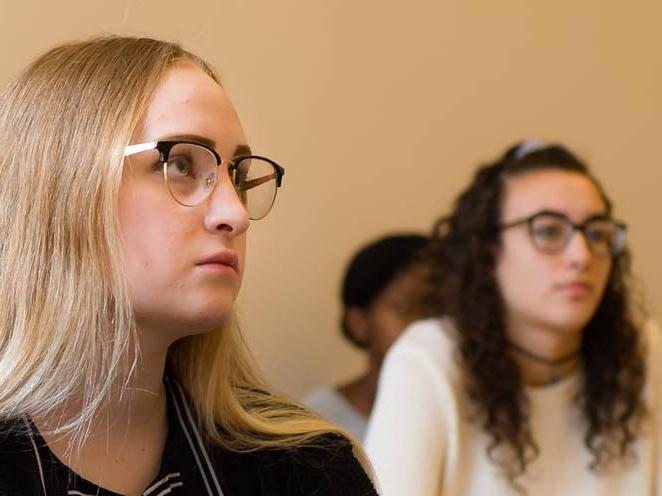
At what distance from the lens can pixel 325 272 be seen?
2285mm

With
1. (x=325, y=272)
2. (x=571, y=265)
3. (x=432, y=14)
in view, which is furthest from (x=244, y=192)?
(x=432, y=14)

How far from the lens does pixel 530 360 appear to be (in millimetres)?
1991

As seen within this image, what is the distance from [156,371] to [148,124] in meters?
0.28

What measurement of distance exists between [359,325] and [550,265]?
570mm

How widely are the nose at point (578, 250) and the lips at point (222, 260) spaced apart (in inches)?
40.0

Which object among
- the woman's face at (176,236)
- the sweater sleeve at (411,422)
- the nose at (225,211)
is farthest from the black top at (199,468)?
the sweater sleeve at (411,422)

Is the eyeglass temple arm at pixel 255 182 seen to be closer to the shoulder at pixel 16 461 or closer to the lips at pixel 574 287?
the shoulder at pixel 16 461

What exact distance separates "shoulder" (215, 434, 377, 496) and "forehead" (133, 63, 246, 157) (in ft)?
1.23

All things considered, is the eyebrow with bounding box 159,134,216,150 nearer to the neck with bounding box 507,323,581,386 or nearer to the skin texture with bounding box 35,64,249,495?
the skin texture with bounding box 35,64,249,495

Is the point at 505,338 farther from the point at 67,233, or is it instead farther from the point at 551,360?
the point at 67,233

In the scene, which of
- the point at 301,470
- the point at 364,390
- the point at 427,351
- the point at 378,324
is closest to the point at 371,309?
the point at 378,324

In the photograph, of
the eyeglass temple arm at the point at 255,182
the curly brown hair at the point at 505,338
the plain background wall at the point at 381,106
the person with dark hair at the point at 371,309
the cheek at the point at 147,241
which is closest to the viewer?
the cheek at the point at 147,241

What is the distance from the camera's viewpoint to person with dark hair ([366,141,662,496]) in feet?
6.10

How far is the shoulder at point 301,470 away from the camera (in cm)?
117
